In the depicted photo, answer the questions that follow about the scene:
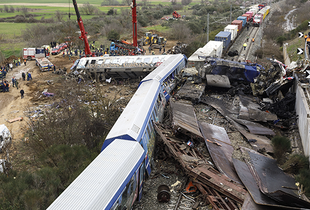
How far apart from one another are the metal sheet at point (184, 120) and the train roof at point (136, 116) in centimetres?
151

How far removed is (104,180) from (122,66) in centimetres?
1916

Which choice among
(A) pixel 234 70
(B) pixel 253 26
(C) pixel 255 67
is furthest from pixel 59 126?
(B) pixel 253 26

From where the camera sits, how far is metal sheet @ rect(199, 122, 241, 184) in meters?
10.4

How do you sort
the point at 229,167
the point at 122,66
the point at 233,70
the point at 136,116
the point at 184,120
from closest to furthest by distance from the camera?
the point at 229,167, the point at 136,116, the point at 184,120, the point at 233,70, the point at 122,66

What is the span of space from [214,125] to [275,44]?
97.1 feet

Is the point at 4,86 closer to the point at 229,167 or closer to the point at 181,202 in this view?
the point at 181,202

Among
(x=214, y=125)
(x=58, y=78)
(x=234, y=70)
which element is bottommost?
(x=58, y=78)

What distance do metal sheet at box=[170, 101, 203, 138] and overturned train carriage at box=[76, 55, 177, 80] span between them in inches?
386

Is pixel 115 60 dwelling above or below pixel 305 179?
above

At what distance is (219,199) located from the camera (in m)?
8.91

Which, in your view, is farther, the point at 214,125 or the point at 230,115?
the point at 230,115

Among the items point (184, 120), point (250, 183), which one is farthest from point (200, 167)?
point (184, 120)

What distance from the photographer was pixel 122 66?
2505 cm

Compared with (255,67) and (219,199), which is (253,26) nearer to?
(255,67)
